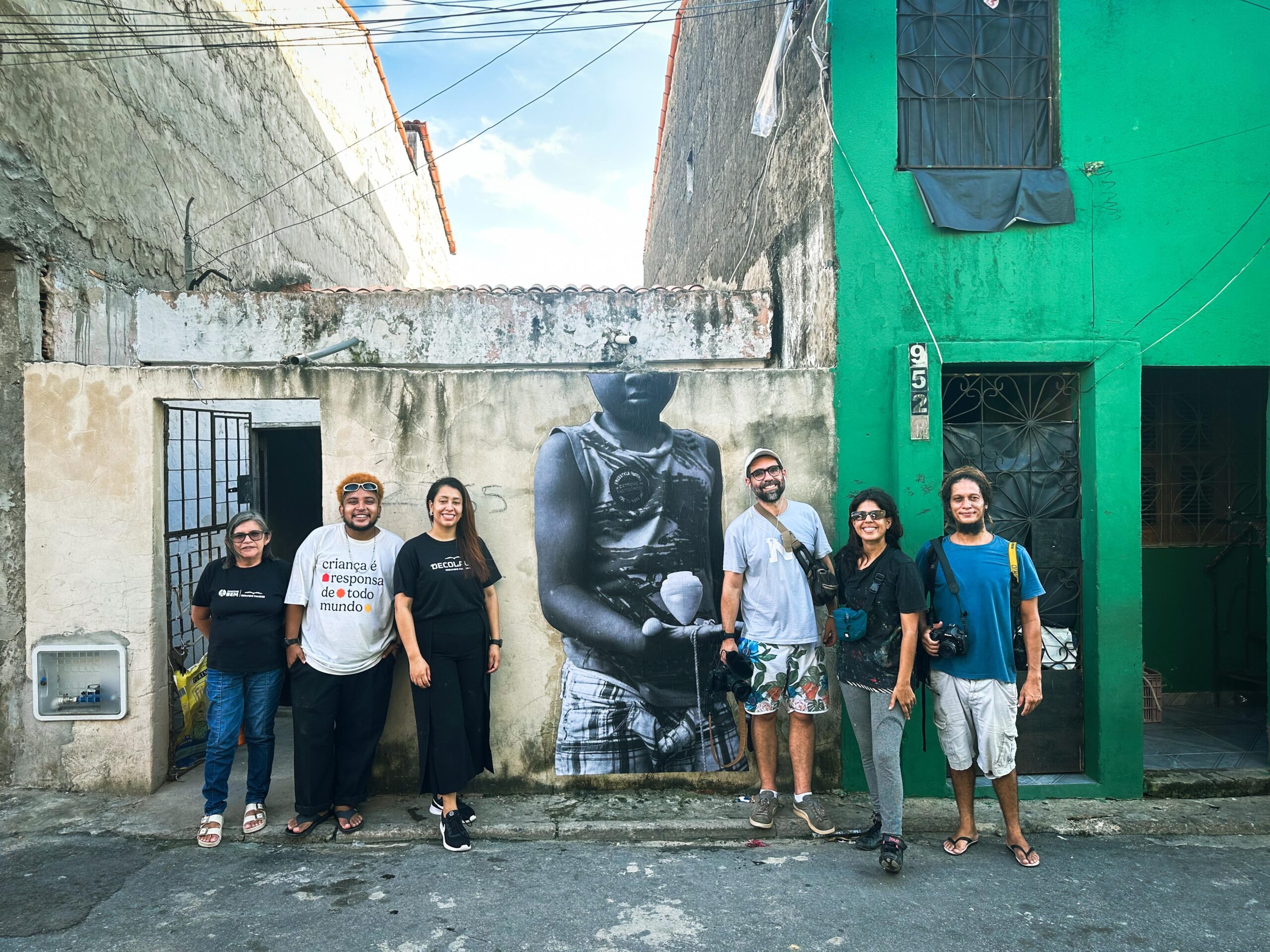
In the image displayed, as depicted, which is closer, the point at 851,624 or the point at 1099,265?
the point at 851,624

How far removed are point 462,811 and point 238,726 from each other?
1.34 metres

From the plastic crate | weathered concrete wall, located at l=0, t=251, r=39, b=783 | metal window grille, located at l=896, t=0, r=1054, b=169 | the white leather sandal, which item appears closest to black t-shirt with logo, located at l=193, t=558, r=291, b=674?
the white leather sandal

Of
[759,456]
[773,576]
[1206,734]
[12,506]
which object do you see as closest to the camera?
[773,576]

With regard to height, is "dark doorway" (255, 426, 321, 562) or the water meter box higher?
"dark doorway" (255, 426, 321, 562)

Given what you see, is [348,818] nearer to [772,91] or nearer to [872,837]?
[872,837]

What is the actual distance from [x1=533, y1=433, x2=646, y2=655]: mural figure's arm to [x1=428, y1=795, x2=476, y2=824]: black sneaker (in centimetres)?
114

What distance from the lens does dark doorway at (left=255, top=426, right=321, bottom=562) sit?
817 cm

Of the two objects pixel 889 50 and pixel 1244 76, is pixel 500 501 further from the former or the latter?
pixel 1244 76

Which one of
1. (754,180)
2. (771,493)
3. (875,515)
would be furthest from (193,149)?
(875,515)

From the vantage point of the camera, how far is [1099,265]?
194 inches

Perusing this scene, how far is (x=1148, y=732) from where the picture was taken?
19.4ft

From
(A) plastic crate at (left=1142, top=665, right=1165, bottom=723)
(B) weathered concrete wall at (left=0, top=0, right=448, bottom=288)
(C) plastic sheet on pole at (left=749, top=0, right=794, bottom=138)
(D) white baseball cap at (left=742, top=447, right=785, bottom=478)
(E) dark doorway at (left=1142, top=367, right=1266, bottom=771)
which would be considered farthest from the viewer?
(E) dark doorway at (left=1142, top=367, right=1266, bottom=771)

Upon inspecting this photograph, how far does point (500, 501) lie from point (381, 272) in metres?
11.3

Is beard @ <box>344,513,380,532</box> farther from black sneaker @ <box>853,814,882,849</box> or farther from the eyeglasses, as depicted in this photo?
black sneaker @ <box>853,814,882,849</box>
